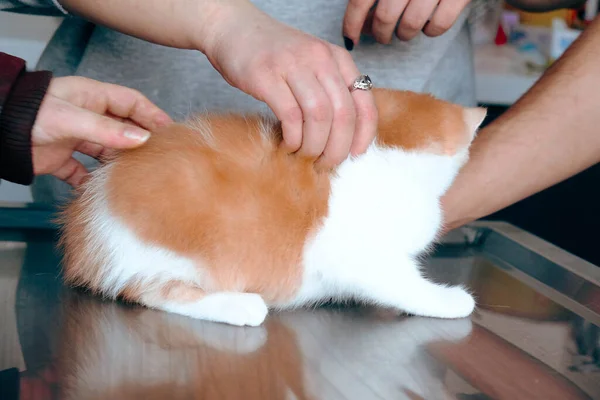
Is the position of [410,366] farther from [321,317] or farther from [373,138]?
[373,138]

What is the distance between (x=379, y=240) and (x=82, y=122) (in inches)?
13.4

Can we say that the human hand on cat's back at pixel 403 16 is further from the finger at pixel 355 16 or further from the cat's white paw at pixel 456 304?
the cat's white paw at pixel 456 304

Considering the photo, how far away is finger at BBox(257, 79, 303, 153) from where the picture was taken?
2.19 feet

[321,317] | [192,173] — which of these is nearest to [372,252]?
[321,317]

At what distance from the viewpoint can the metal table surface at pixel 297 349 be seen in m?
0.57

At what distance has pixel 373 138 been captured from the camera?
753 millimetres

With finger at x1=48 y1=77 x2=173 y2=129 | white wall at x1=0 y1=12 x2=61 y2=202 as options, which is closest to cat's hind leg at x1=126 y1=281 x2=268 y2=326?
finger at x1=48 y1=77 x2=173 y2=129

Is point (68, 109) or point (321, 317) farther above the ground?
point (68, 109)

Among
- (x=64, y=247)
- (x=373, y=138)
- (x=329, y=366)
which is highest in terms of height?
(x=373, y=138)

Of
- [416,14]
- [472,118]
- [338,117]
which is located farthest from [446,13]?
[338,117]

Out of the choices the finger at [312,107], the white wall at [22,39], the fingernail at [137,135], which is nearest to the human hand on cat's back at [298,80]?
the finger at [312,107]

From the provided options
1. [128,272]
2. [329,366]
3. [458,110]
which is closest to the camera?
[329,366]

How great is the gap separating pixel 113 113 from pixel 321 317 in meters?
0.37

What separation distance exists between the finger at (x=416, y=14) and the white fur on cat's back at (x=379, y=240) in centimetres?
19
